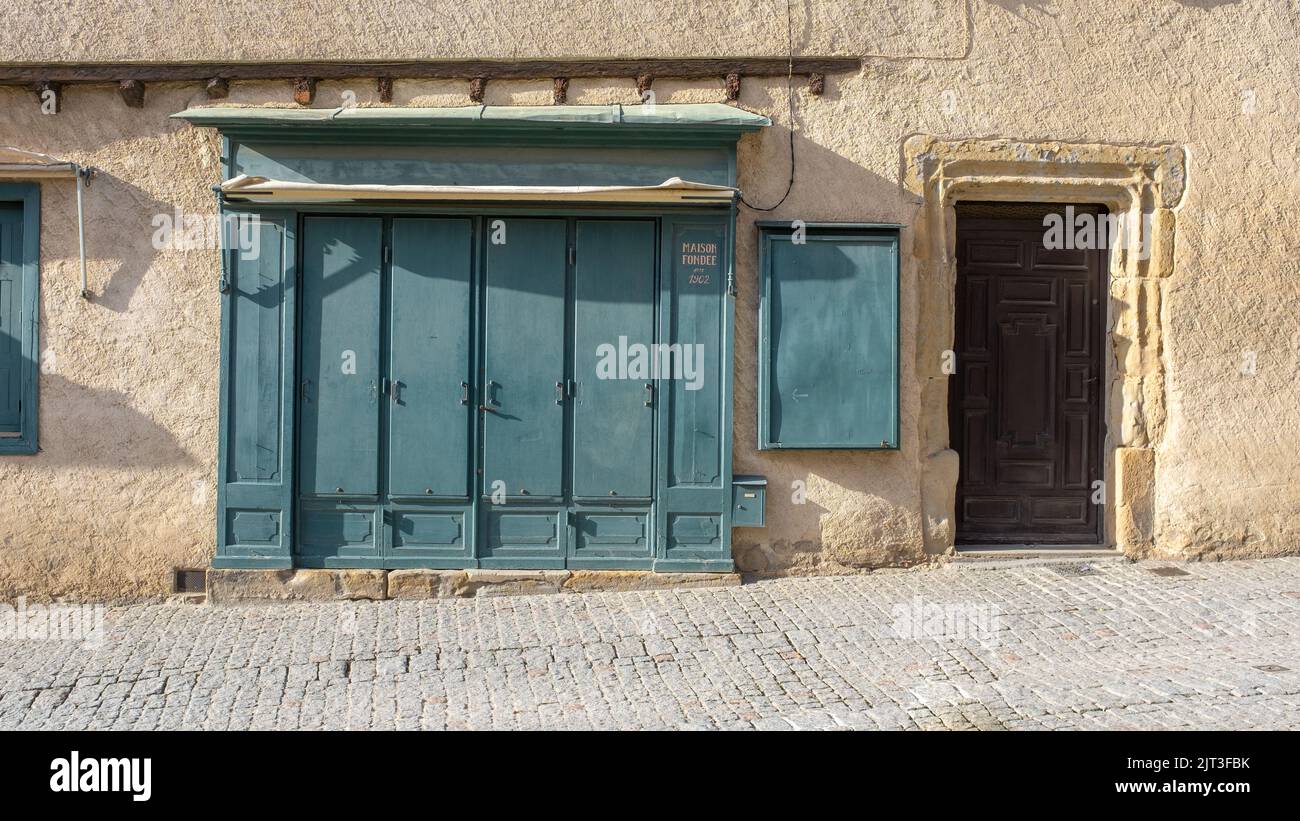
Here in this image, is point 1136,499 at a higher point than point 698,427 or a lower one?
lower

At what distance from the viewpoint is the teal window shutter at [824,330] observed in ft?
22.6

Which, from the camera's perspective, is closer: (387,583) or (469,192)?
(469,192)

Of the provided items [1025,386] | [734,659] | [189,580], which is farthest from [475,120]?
[1025,386]

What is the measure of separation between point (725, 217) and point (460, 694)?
3411 mm

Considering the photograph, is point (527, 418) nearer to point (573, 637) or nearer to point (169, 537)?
point (573, 637)

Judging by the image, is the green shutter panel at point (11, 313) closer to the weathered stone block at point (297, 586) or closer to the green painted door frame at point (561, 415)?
the green painted door frame at point (561, 415)

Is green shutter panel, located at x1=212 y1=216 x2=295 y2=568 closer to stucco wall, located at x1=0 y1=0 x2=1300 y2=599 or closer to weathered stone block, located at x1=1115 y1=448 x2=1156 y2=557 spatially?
stucco wall, located at x1=0 y1=0 x2=1300 y2=599

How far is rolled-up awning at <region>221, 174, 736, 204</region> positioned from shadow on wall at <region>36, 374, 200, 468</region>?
1.53 metres

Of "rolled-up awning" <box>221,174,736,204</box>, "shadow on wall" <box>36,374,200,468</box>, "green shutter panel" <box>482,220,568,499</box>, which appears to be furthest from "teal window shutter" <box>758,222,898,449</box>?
"shadow on wall" <box>36,374,200,468</box>

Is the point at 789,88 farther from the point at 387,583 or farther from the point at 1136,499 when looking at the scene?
the point at 387,583

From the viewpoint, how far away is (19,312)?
6.86 metres

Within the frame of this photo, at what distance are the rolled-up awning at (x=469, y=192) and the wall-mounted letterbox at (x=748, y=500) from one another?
1.80 m

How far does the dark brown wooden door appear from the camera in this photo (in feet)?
24.7

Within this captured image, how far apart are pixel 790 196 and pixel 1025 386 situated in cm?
220
